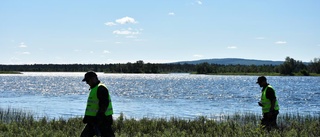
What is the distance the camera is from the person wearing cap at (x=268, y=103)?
13.5m

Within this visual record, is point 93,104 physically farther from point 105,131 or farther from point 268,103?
point 268,103

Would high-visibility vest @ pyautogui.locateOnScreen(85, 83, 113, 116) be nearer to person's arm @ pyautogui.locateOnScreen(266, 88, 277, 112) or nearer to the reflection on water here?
person's arm @ pyautogui.locateOnScreen(266, 88, 277, 112)

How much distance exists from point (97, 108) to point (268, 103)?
5.75 m

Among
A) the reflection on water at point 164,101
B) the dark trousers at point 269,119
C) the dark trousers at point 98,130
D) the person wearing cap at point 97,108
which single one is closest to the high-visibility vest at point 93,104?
the person wearing cap at point 97,108

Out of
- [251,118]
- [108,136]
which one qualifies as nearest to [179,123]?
[251,118]

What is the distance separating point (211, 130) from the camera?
16.1 m

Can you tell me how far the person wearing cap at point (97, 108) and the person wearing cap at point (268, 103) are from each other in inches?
207

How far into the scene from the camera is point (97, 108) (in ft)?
34.8

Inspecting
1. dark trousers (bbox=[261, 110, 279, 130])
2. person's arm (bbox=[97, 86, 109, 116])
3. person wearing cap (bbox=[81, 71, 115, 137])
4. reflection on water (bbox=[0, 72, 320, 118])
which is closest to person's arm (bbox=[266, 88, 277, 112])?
dark trousers (bbox=[261, 110, 279, 130])

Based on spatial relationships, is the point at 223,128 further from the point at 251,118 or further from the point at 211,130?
the point at 251,118

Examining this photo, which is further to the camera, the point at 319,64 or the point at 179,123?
the point at 319,64

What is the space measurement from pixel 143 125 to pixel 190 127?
1.90 m

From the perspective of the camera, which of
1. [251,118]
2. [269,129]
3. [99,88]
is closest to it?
[99,88]

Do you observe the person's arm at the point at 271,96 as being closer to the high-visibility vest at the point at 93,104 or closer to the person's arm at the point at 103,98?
the high-visibility vest at the point at 93,104
